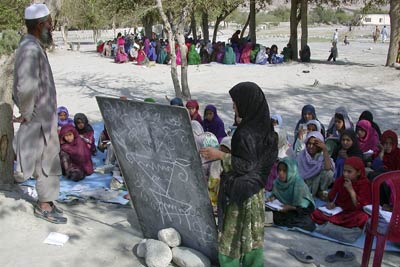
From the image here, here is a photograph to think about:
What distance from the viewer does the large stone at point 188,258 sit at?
315cm

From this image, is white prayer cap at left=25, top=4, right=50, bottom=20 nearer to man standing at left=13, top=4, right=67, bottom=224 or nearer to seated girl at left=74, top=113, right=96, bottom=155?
man standing at left=13, top=4, right=67, bottom=224

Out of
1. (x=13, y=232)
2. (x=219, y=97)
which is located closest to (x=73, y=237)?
(x=13, y=232)

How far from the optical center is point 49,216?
12.7 feet

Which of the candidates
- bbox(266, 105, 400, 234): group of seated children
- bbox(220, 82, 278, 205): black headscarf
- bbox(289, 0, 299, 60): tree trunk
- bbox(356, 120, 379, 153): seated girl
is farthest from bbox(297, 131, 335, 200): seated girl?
bbox(289, 0, 299, 60): tree trunk

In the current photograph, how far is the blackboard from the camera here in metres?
2.96

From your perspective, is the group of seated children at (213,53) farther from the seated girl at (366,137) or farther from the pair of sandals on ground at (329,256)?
the pair of sandals on ground at (329,256)

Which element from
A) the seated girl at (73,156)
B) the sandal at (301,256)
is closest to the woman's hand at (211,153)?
the sandal at (301,256)

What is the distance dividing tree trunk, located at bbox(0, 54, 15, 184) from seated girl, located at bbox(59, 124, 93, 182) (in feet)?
3.83

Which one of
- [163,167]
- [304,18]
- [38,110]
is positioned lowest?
[163,167]

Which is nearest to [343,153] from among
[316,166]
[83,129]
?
[316,166]

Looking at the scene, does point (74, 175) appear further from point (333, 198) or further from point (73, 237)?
point (333, 198)

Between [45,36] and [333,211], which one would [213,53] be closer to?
[333,211]

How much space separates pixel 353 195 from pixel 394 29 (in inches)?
511

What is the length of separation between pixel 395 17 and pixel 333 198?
1273 centimetres
